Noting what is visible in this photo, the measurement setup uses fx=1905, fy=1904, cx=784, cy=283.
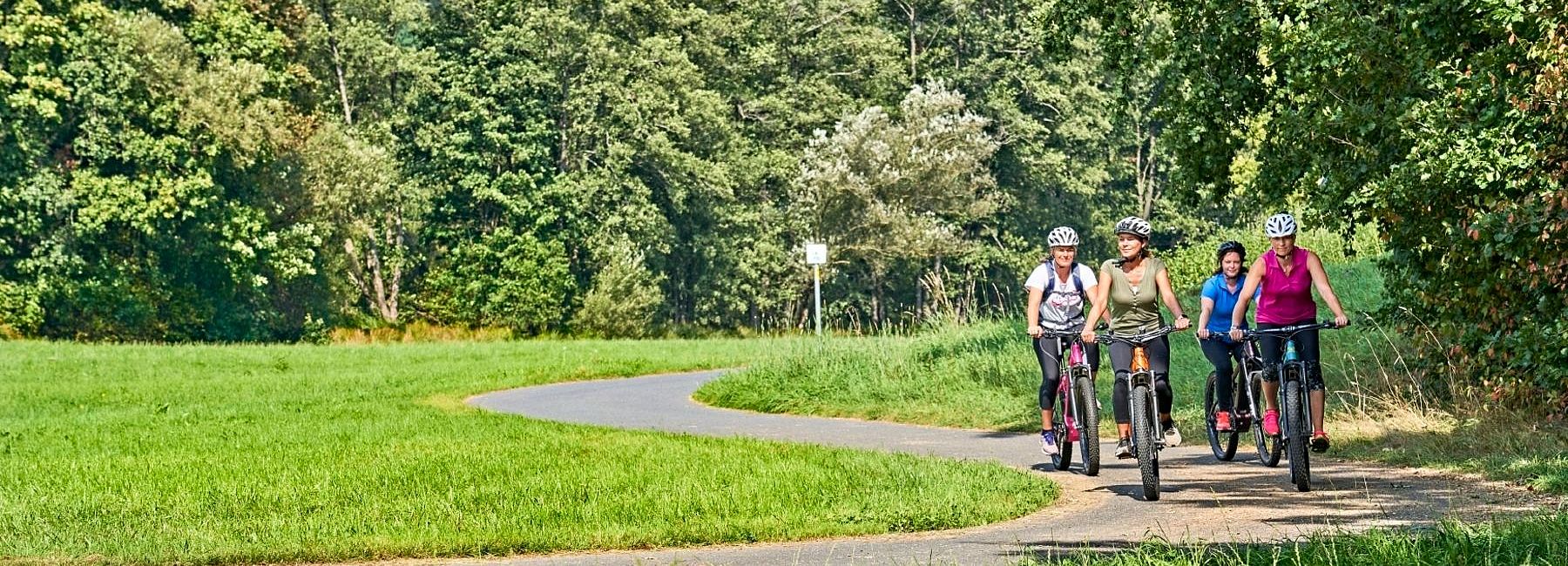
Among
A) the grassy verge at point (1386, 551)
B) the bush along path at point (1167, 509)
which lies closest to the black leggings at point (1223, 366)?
the bush along path at point (1167, 509)

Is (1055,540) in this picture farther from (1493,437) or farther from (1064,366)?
(1493,437)

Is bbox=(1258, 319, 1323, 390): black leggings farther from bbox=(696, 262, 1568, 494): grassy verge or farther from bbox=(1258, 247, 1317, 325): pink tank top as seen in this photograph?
bbox=(696, 262, 1568, 494): grassy verge

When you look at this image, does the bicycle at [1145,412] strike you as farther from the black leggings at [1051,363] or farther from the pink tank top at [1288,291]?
the black leggings at [1051,363]

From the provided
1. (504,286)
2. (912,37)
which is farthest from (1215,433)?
(912,37)

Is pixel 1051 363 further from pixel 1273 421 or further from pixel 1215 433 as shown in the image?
pixel 1215 433

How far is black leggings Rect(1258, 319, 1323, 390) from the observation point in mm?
11867

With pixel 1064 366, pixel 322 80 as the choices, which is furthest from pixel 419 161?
pixel 1064 366

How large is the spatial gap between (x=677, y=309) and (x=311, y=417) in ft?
164

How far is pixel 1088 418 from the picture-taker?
12500mm

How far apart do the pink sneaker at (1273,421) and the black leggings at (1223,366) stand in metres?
0.54

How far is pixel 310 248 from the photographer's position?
57.5 m

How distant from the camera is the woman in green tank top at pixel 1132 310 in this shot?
475 inches

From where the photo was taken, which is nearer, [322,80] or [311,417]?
[311,417]

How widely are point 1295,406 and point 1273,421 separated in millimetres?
1045
